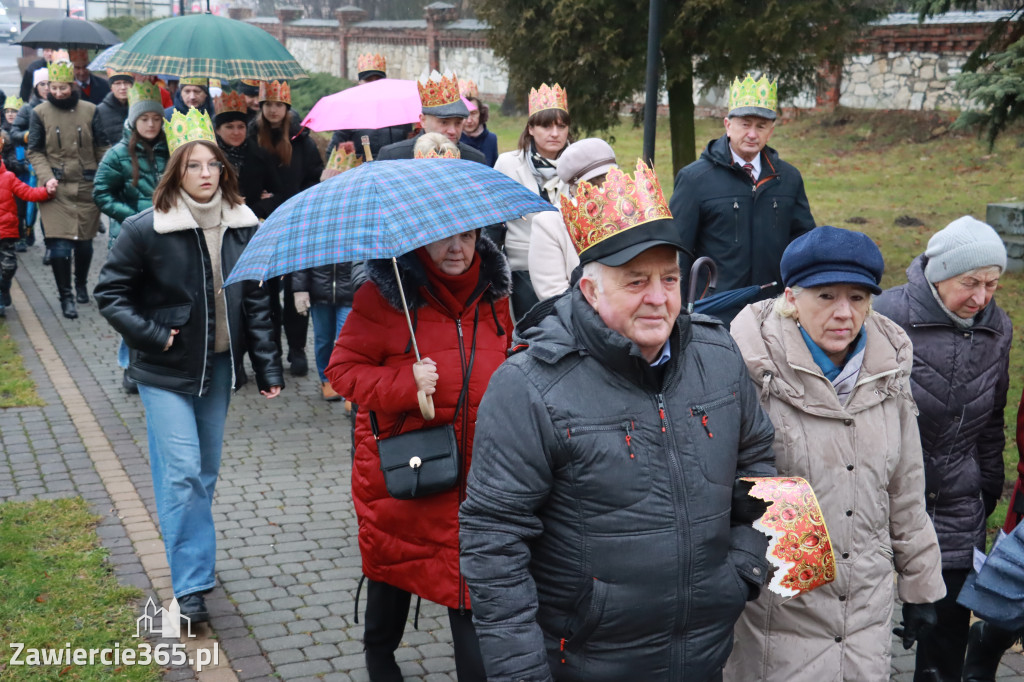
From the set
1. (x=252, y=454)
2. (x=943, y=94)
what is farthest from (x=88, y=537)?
(x=943, y=94)

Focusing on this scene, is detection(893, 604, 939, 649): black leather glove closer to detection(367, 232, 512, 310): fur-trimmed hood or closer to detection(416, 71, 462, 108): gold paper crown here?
detection(367, 232, 512, 310): fur-trimmed hood

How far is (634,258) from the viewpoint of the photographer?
3102mm

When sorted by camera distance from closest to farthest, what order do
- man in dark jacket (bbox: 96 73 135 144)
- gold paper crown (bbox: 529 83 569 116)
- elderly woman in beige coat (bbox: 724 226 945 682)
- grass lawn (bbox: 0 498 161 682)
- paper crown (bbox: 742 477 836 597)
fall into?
paper crown (bbox: 742 477 836 597) < elderly woman in beige coat (bbox: 724 226 945 682) < grass lawn (bbox: 0 498 161 682) < gold paper crown (bbox: 529 83 569 116) < man in dark jacket (bbox: 96 73 135 144)

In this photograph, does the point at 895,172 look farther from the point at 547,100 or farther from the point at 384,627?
the point at 384,627

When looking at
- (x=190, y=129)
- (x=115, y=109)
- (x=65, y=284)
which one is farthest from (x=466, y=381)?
(x=115, y=109)

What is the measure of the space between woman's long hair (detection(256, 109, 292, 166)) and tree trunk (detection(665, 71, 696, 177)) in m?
5.53

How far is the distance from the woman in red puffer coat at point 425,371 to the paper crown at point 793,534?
131 centimetres

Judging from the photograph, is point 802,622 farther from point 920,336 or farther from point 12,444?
point 12,444

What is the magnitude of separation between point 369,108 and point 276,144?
0.95 metres

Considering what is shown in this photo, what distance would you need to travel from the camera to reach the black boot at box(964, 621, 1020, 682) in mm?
4773

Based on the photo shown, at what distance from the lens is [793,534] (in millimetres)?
3266

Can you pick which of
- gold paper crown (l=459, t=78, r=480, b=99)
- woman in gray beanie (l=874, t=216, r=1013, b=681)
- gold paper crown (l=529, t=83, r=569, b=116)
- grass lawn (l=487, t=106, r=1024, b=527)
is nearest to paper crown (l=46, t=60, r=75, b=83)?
gold paper crown (l=459, t=78, r=480, b=99)

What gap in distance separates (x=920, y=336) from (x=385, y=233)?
2.10 meters

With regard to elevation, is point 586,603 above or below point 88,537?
above
